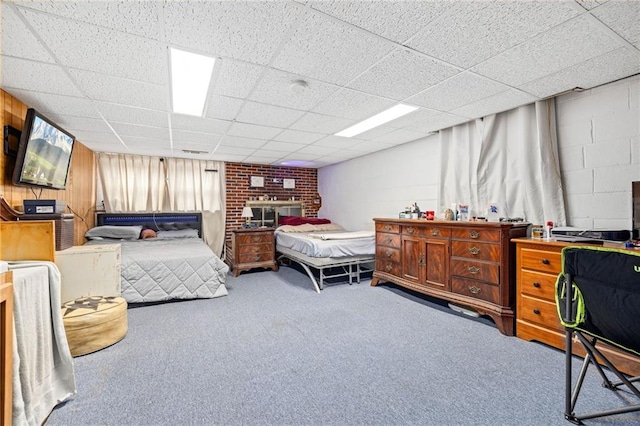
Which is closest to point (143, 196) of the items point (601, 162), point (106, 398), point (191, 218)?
point (191, 218)

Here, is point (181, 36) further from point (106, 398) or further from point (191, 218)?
point (191, 218)

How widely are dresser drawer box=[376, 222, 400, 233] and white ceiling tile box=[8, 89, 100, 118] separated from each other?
363cm

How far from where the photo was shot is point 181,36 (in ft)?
5.48

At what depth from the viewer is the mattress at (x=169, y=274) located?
3.29m

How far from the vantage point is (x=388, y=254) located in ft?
12.7

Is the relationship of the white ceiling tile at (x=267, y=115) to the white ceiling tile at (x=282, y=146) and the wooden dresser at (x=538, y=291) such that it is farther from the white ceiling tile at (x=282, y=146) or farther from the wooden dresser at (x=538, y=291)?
the wooden dresser at (x=538, y=291)

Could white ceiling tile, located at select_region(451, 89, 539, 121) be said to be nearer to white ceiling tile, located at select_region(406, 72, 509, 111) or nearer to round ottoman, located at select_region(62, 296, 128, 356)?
white ceiling tile, located at select_region(406, 72, 509, 111)

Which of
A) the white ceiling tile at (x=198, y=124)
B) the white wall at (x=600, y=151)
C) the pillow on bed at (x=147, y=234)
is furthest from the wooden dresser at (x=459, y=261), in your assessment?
the pillow on bed at (x=147, y=234)

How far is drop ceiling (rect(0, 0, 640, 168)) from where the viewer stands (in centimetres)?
148

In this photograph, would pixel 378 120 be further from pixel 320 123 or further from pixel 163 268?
pixel 163 268

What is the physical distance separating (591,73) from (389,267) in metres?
2.77

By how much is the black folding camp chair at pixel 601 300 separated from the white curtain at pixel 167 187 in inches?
217

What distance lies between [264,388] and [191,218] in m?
4.57

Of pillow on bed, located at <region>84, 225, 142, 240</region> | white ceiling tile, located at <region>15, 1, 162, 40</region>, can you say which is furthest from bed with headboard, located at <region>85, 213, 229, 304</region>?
white ceiling tile, located at <region>15, 1, 162, 40</region>
